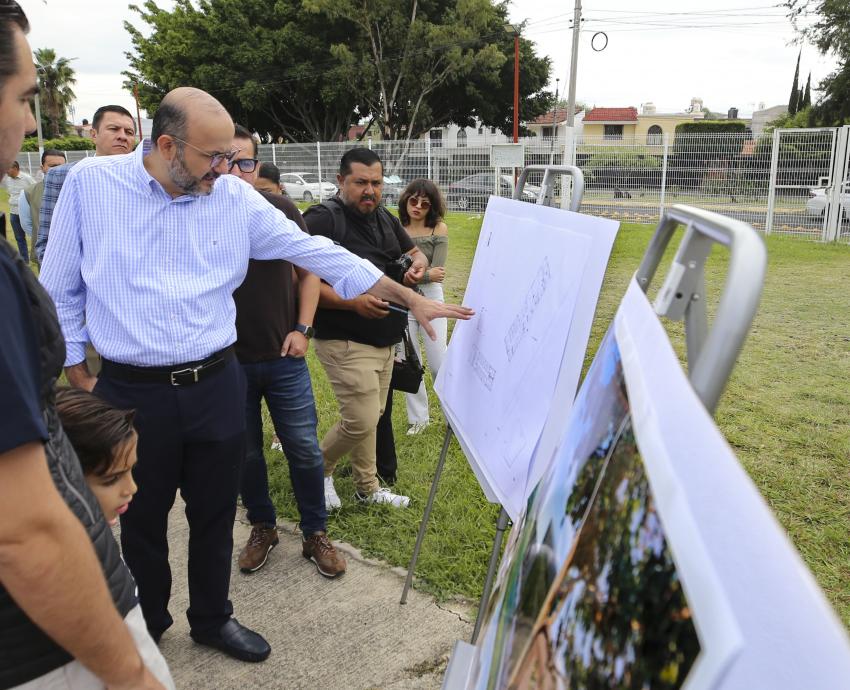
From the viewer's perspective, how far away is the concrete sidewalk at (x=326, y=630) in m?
2.38

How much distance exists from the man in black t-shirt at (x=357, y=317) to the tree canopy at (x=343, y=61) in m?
27.8

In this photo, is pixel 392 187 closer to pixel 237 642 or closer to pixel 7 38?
pixel 237 642

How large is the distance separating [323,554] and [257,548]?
0.32 m

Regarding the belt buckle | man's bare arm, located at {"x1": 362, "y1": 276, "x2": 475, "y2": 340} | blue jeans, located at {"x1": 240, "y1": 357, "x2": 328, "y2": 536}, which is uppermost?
man's bare arm, located at {"x1": 362, "y1": 276, "x2": 475, "y2": 340}

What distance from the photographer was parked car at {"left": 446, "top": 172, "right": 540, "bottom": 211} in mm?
15789

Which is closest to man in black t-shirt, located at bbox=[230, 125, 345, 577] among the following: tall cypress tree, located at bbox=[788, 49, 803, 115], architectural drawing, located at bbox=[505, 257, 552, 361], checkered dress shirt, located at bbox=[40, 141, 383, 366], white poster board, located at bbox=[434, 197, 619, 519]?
checkered dress shirt, located at bbox=[40, 141, 383, 366]

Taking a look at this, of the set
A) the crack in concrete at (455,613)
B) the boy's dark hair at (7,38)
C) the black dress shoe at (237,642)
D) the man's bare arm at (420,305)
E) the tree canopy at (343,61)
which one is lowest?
the crack in concrete at (455,613)

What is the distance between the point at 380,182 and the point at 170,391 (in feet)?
5.29

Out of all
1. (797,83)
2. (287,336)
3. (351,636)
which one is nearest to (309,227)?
(287,336)

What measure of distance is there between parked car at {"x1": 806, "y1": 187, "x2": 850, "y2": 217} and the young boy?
525 inches

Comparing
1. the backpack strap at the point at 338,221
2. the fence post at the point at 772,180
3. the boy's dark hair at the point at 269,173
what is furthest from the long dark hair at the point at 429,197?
the fence post at the point at 772,180

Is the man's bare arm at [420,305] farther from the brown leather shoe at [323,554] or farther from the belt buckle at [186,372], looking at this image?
the brown leather shoe at [323,554]

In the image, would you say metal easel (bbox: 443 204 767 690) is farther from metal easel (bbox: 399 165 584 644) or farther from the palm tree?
the palm tree

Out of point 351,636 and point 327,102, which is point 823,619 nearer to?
point 351,636
